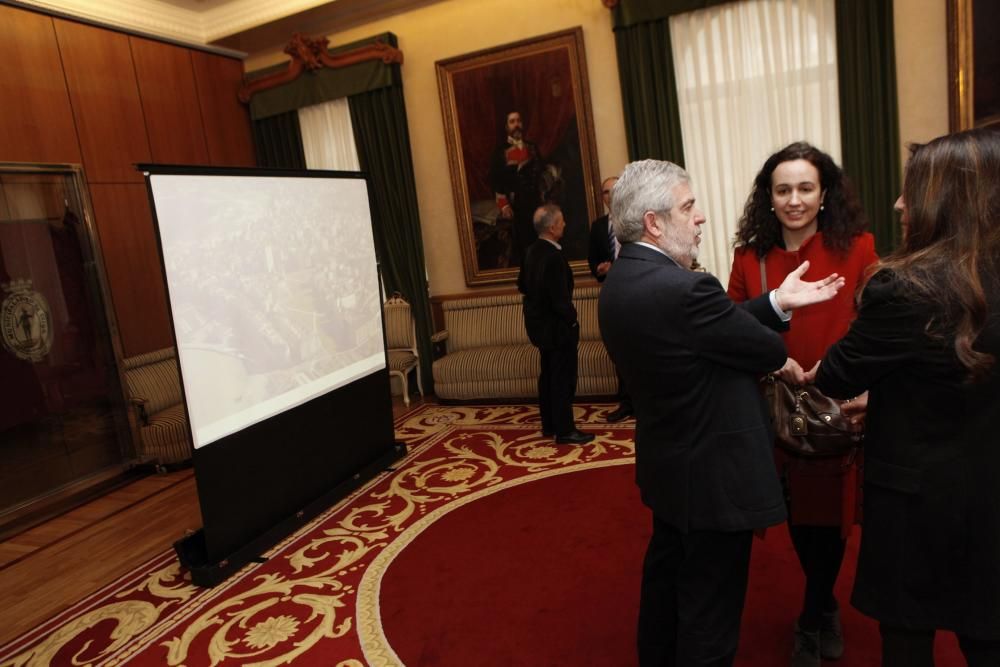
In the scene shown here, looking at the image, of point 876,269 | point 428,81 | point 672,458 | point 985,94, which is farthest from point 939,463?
point 428,81

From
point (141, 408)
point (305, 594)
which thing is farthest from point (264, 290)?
point (141, 408)

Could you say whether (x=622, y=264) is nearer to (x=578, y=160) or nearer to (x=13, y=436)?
(x=578, y=160)

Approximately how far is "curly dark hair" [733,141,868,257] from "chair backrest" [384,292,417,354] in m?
4.71

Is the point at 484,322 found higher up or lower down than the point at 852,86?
lower down

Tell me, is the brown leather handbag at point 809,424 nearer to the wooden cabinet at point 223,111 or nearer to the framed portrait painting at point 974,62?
the framed portrait painting at point 974,62

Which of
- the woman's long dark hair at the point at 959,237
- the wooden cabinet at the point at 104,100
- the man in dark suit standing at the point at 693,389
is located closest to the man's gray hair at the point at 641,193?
the man in dark suit standing at the point at 693,389

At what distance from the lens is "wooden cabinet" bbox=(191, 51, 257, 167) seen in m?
6.59

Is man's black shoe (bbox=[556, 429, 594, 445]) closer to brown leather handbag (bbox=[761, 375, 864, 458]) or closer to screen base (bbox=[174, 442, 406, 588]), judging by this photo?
screen base (bbox=[174, 442, 406, 588])

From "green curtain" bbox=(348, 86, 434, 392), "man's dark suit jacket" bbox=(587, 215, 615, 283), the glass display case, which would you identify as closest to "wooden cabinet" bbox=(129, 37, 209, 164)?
the glass display case

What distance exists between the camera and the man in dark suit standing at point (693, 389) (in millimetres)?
1595

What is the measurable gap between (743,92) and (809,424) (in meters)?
4.31

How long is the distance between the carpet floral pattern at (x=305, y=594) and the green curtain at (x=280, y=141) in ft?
13.0

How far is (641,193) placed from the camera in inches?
66.6

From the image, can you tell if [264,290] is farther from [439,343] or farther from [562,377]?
[439,343]
